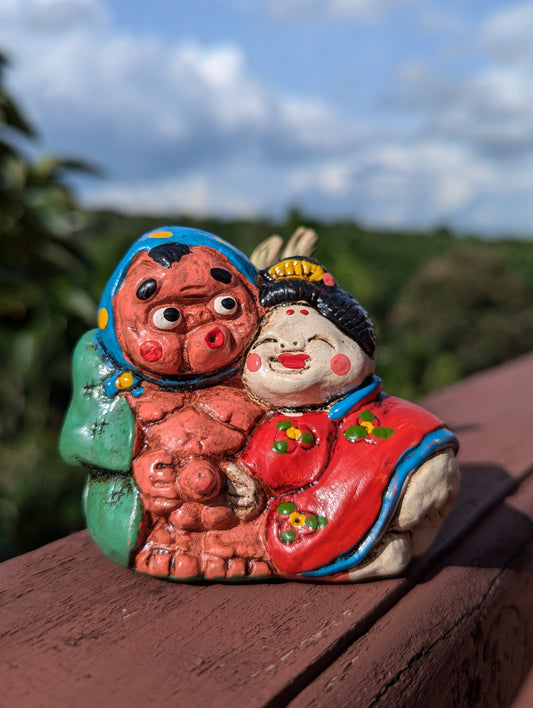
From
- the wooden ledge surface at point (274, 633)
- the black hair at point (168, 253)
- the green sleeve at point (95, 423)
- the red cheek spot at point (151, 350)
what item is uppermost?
the black hair at point (168, 253)

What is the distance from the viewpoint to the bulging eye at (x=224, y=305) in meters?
1.59

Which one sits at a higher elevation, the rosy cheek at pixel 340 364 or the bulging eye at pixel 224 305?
the bulging eye at pixel 224 305

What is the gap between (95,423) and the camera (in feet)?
5.22

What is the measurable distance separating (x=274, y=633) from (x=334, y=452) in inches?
16.0

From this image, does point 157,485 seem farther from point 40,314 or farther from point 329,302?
point 40,314

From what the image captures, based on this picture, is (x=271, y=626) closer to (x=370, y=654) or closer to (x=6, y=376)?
(x=370, y=654)

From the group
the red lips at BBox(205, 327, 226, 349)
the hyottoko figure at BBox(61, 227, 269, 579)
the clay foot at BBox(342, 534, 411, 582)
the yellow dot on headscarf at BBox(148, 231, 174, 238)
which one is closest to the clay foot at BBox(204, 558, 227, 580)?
the hyottoko figure at BBox(61, 227, 269, 579)

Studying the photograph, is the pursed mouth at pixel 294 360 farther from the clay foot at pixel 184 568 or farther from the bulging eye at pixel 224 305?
the clay foot at pixel 184 568

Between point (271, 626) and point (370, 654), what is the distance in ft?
0.67

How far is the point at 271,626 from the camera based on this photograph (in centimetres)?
142

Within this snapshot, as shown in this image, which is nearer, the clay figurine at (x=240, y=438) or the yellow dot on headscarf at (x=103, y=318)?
the clay figurine at (x=240, y=438)

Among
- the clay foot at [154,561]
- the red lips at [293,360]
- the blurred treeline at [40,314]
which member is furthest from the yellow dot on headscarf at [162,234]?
the blurred treeline at [40,314]

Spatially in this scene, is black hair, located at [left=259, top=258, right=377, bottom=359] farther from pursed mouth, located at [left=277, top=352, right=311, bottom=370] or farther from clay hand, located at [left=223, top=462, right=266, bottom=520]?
clay hand, located at [left=223, top=462, right=266, bottom=520]

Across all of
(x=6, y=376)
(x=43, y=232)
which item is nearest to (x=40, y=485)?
(x=6, y=376)
